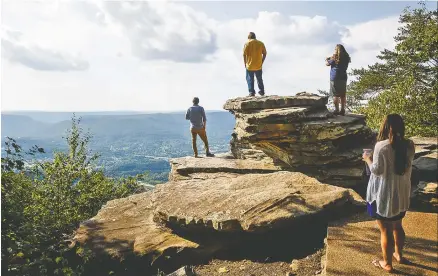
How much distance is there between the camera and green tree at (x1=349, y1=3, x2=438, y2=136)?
73.3ft

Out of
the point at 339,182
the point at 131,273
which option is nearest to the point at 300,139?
the point at 339,182

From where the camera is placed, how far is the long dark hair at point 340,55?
461 inches

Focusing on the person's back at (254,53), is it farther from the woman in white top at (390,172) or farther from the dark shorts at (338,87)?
the woman in white top at (390,172)

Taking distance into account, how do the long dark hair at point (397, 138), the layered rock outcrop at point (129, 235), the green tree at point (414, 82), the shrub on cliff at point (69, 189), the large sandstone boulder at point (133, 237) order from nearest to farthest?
the long dark hair at point (397, 138) < the large sandstone boulder at point (133, 237) < the layered rock outcrop at point (129, 235) < the shrub on cliff at point (69, 189) < the green tree at point (414, 82)

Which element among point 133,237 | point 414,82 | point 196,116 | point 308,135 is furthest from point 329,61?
point 414,82

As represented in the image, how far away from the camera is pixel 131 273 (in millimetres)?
9102

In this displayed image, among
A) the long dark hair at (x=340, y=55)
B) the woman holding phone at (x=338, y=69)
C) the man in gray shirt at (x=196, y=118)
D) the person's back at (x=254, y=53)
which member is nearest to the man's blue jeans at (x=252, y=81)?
the person's back at (x=254, y=53)

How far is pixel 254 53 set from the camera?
542 inches

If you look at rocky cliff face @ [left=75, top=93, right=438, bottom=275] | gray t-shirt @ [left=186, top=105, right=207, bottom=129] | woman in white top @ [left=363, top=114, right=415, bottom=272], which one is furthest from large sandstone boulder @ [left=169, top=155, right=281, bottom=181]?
woman in white top @ [left=363, top=114, right=415, bottom=272]

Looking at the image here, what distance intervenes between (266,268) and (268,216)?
1.19 m

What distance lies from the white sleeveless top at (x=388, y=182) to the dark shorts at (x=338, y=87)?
7.07 m

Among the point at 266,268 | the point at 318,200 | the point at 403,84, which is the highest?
the point at 403,84

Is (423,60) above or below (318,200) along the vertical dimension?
above

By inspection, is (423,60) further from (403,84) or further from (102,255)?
(102,255)
